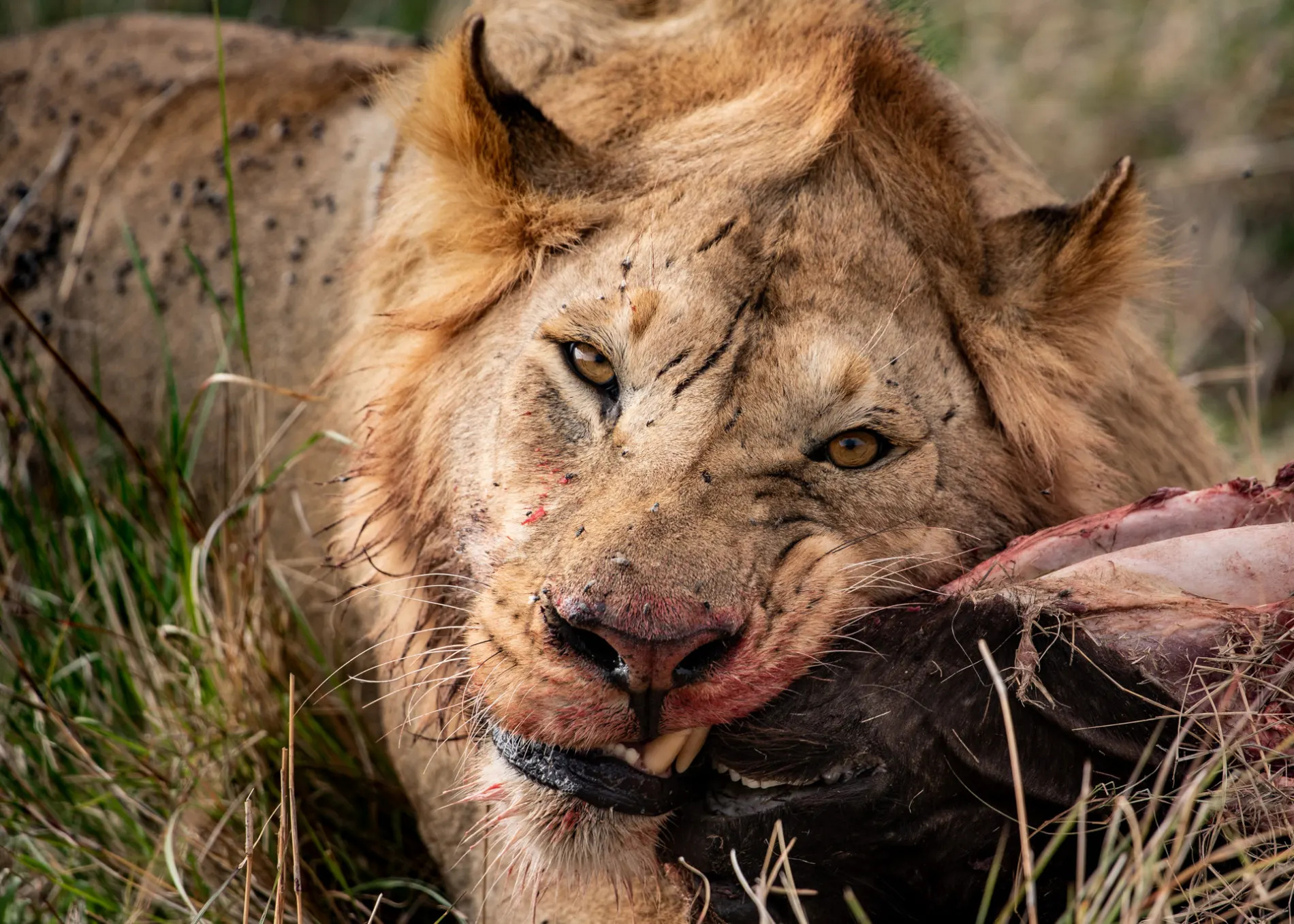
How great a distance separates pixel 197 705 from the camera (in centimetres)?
332

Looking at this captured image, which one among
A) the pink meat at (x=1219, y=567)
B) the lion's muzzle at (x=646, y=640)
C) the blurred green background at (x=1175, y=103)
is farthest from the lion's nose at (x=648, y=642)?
the blurred green background at (x=1175, y=103)

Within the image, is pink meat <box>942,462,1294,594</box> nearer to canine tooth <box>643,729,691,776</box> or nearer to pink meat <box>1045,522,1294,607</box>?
pink meat <box>1045,522,1294,607</box>

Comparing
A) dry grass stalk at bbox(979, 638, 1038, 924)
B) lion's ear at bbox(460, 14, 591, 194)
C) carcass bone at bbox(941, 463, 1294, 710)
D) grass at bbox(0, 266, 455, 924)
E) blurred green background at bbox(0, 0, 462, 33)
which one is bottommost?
grass at bbox(0, 266, 455, 924)

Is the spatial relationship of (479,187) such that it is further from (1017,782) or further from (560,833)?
(1017,782)

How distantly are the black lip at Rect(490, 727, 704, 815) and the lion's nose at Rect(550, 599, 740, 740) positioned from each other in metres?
0.11

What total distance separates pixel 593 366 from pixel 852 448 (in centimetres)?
45

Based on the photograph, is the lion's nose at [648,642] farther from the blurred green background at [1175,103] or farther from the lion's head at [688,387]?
the blurred green background at [1175,103]

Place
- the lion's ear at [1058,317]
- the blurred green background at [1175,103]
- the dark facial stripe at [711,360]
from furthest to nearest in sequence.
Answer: the blurred green background at [1175,103], the lion's ear at [1058,317], the dark facial stripe at [711,360]

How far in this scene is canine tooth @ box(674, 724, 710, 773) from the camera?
219cm

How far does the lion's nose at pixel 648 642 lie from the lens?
79.4 inches

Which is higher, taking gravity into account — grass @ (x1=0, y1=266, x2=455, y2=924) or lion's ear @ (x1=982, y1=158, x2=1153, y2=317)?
lion's ear @ (x1=982, y1=158, x2=1153, y2=317)

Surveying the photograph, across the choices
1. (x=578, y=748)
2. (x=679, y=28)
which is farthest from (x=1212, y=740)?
(x=679, y=28)

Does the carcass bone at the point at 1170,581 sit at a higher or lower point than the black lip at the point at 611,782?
higher

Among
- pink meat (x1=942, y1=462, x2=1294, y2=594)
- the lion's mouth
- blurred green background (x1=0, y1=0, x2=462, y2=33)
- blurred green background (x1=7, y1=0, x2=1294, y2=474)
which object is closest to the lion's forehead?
pink meat (x1=942, y1=462, x2=1294, y2=594)
